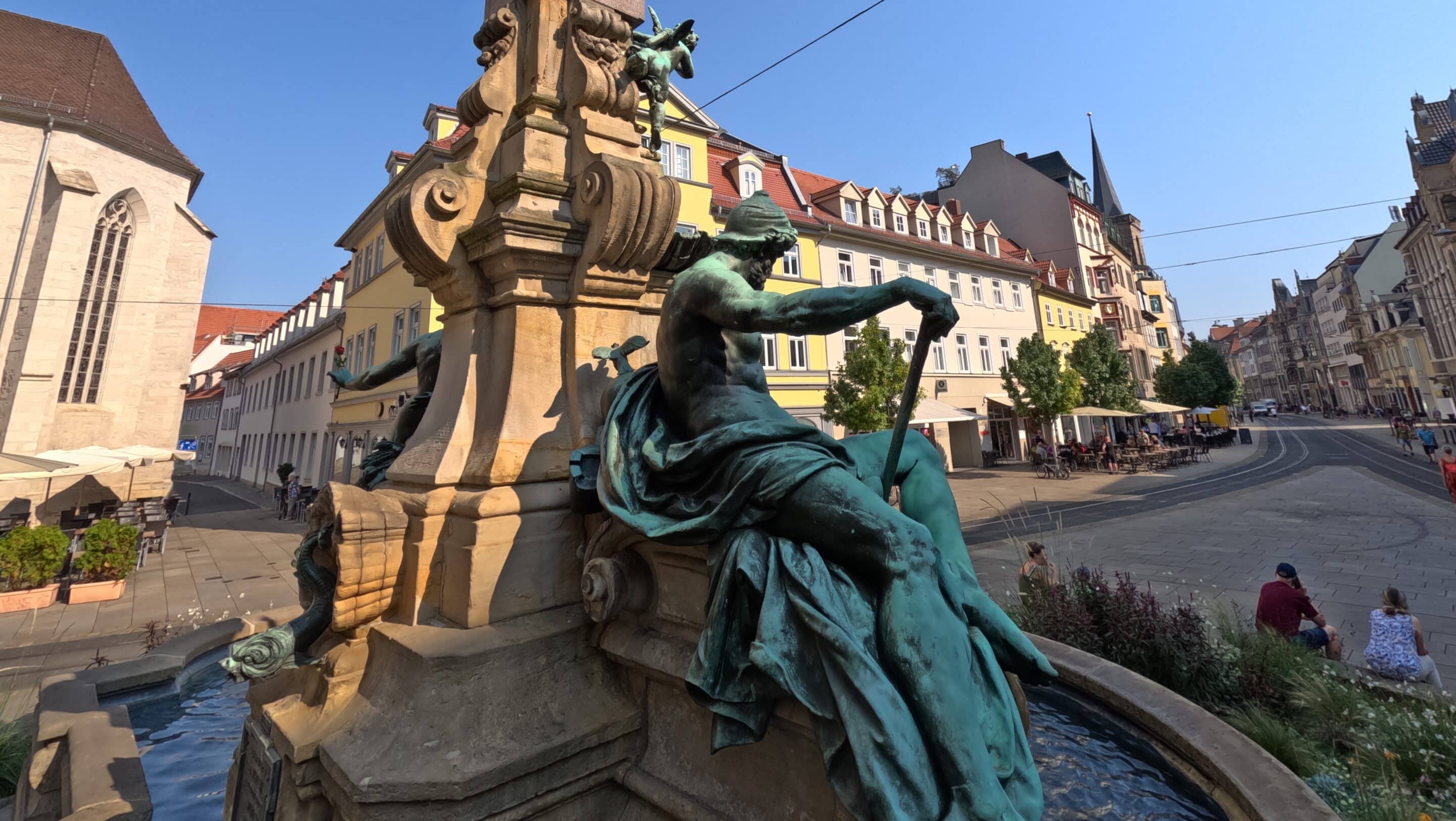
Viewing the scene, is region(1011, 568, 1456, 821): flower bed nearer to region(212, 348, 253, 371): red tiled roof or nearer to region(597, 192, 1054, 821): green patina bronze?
region(597, 192, 1054, 821): green patina bronze

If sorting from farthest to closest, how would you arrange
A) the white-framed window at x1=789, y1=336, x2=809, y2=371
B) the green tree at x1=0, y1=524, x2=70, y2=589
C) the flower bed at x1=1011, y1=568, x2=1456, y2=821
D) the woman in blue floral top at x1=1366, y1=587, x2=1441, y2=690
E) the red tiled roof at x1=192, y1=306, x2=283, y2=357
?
the red tiled roof at x1=192, y1=306, x2=283, y2=357
the white-framed window at x1=789, y1=336, x2=809, y2=371
the green tree at x1=0, y1=524, x2=70, y2=589
the woman in blue floral top at x1=1366, y1=587, x2=1441, y2=690
the flower bed at x1=1011, y1=568, x2=1456, y2=821

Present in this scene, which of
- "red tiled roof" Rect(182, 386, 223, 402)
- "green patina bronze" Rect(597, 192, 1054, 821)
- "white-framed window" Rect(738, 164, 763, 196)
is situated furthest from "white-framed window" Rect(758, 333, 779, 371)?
"red tiled roof" Rect(182, 386, 223, 402)

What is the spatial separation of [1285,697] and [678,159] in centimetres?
2010

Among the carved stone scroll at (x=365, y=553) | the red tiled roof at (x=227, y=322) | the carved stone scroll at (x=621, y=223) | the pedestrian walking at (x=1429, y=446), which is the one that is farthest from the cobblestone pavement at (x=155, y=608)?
the red tiled roof at (x=227, y=322)

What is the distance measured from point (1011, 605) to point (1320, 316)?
330ft

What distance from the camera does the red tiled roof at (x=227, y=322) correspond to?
55812 mm

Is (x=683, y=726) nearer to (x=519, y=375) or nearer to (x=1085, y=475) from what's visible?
(x=519, y=375)

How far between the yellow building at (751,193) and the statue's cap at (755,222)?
55.9ft

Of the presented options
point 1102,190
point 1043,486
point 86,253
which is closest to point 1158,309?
point 1102,190

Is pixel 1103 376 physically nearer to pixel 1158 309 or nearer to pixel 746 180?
pixel 746 180

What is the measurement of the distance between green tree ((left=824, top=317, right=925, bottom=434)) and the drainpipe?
26.6m

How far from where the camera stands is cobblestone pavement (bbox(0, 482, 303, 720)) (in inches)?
223

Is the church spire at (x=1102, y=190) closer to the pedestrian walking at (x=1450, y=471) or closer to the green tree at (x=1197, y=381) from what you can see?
the green tree at (x=1197, y=381)

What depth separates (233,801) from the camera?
246 centimetres
